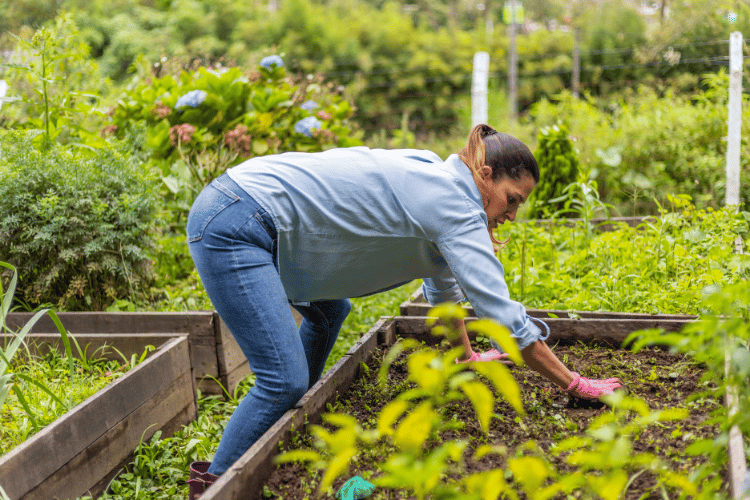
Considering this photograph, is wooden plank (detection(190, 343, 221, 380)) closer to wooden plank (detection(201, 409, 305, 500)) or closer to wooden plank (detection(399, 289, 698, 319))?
wooden plank (detection(399, 289, 698, 319))

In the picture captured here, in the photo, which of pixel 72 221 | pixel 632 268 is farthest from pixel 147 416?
pixel 632 268

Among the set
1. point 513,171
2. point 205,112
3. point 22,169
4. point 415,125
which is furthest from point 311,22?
point 513,171

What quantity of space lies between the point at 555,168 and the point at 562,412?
279cm

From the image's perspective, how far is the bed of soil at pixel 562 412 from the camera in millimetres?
1527

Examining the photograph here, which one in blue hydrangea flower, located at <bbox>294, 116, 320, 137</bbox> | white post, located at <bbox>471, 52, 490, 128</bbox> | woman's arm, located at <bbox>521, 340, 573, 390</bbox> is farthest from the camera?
white post, located at <bbox>471, 52, 490, 128</bbox>

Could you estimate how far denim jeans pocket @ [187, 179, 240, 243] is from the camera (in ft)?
5.61

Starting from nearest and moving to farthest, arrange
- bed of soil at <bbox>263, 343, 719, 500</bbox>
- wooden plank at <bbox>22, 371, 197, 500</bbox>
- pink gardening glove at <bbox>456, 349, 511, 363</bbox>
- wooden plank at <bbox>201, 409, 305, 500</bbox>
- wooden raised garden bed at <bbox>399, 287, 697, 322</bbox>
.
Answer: wooden plank at <bbox>201, 409, 305, 500</bbox> < bed of soil at <bbox>263, 343, 719, 500</bbox> < wooden plank at <bbox>22, 371, 197, 500</bbox> < pink gardening glove at <bbox>456, 349, 511, 363</bbox> < wooden raised garden bed at <bbox>399, 287, 697, 322</bbox>

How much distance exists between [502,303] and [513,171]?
14.6 inches

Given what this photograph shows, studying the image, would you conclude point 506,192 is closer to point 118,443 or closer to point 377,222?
point 377,222

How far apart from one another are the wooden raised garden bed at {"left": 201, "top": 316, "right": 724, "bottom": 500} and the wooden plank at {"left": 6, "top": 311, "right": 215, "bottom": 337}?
834mm

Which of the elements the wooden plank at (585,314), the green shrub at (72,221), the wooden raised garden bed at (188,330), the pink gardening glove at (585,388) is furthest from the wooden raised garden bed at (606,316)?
the green shrub at (72,221)

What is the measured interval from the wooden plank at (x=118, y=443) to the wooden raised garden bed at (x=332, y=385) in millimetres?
668

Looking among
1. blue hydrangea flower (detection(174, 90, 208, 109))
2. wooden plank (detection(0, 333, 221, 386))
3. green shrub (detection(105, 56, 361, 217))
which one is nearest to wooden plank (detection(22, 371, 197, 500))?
wooden plank (detection(0, 333, 221, 386))

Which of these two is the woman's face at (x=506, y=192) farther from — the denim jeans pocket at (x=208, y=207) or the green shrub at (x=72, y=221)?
the green shrub at (x=72, y=221)
